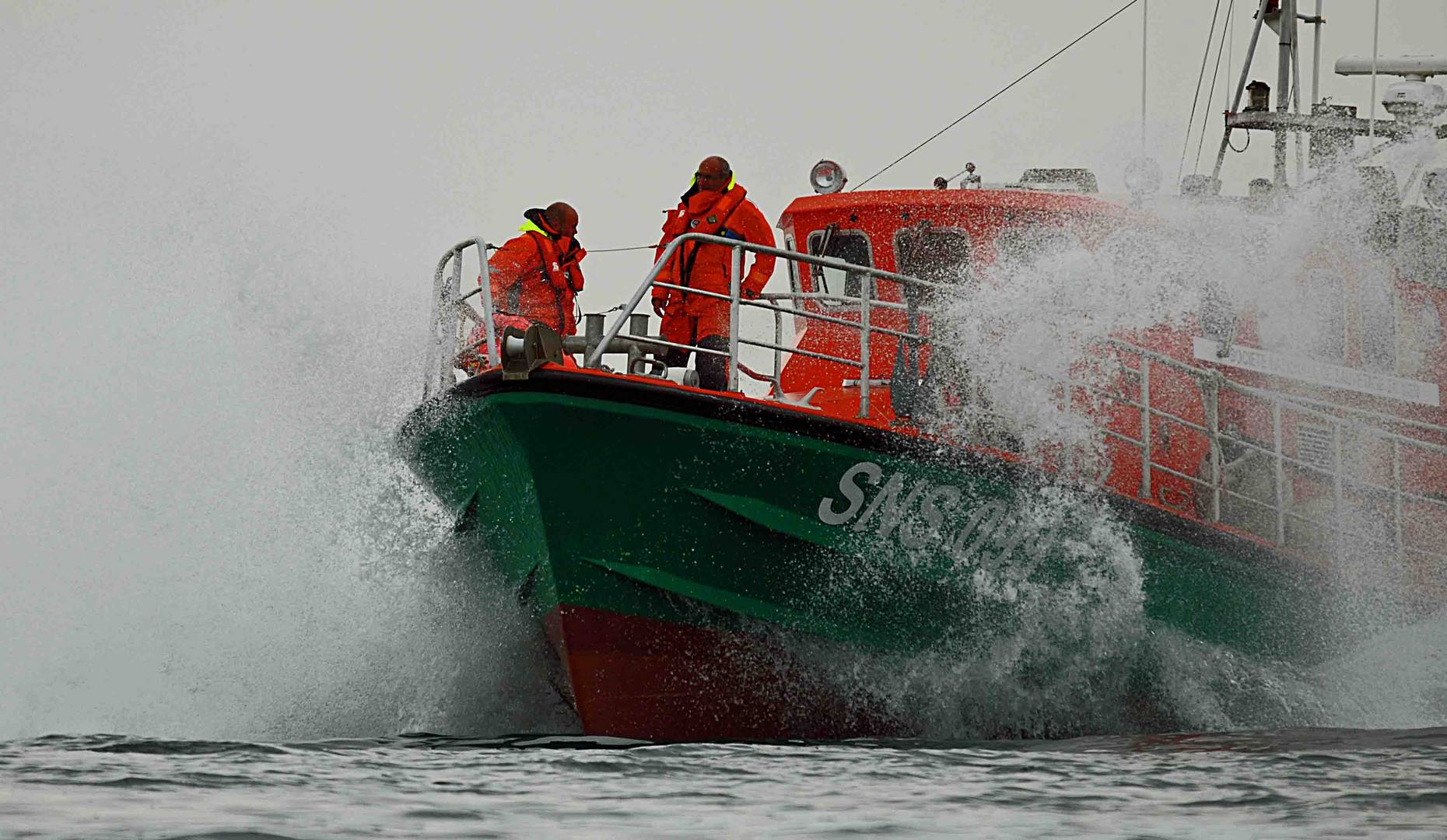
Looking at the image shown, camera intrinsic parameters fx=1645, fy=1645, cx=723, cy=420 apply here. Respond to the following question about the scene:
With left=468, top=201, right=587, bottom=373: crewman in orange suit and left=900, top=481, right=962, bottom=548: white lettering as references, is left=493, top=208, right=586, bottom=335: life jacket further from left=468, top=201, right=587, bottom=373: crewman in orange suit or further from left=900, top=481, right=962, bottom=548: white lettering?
left=900, top=481, right=962, bottom=548: white lettering

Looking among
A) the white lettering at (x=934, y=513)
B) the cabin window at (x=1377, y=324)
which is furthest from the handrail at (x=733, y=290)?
the cabin window at (x=1377, y=324)

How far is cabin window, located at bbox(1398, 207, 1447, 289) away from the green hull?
3.00 meters

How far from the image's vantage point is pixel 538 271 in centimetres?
761

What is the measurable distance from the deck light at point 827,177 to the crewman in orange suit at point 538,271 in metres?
1.48

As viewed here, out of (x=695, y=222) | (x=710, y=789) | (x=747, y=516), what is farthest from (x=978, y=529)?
(x=710, y=789)

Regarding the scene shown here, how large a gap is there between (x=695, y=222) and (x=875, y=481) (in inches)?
70.4

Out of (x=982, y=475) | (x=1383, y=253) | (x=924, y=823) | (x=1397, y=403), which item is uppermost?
(x=1383, y=253)

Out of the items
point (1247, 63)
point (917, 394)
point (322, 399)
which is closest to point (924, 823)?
point (917, 394)

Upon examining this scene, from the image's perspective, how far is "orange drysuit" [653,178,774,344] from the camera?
714cm

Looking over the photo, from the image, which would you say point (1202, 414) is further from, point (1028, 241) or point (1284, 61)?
point (1284, 61)

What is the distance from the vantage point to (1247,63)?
9828 mm

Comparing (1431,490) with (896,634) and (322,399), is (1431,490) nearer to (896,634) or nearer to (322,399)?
(896,634)

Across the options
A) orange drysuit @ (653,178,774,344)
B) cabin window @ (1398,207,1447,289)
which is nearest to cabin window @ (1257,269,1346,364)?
cabin window @ (1398,207,1447,289)

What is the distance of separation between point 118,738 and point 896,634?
9.35 ft
